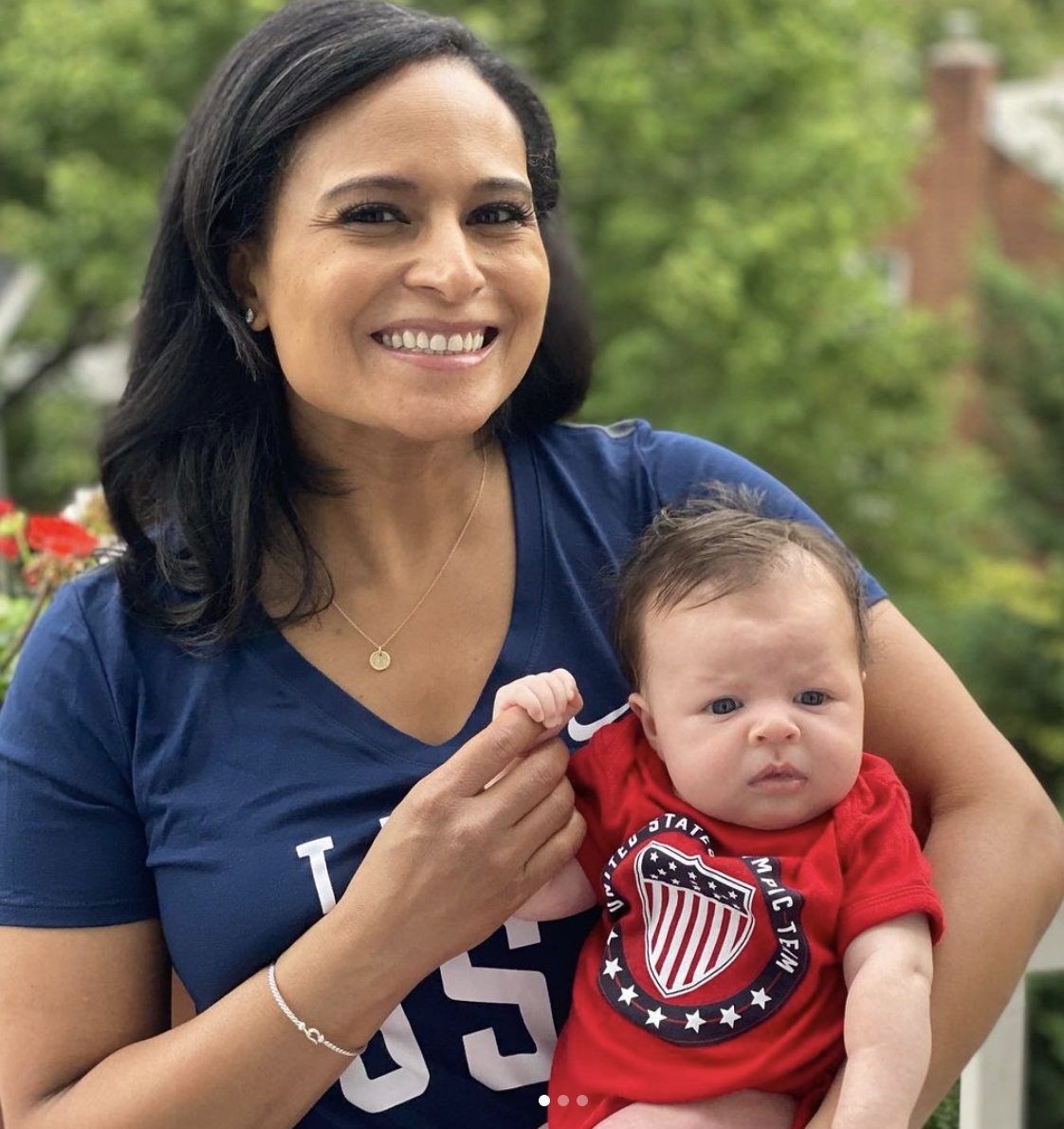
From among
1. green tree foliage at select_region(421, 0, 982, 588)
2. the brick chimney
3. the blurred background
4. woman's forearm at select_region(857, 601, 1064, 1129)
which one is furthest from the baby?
the brick chimney

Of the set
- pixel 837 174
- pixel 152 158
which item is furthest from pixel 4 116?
pixel 837 174

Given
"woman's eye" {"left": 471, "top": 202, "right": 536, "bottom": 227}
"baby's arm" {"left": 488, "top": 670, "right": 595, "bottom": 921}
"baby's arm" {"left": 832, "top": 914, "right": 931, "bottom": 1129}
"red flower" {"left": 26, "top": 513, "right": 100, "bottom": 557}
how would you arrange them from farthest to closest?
"red flower" {"left": 26, "top": 513, "right": 100, "bottom": 557}, "woman's eye" {"left": 471, "top": 202, "right": 536, "bottom": 227}, "baby's arm" {"left": 488, "top": 670, "right": 595, "bottom": 921}, "baby's arm" {"left": 832, "top": 914, "right": 931, "bottom": 1129}

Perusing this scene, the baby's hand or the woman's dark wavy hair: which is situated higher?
the woman's dark wavy hair

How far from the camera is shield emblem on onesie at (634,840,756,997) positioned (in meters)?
1.73

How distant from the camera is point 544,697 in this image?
1.80 metres

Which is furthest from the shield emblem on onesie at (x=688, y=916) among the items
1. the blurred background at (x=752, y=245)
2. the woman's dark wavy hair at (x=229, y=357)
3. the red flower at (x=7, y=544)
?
the blurred background at (x=752, y=245)

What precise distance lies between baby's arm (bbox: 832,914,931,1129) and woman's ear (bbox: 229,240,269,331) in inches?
43.2

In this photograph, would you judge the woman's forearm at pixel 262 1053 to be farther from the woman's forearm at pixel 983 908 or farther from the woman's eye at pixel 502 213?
the woman's eye at pixel 502 213

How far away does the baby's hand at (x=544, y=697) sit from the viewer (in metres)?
1.79

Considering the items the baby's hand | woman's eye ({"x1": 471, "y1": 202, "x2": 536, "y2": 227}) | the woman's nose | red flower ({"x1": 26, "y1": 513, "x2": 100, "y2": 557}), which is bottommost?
red flower ({"x1": 26, "y1": 513, "x2": 100, "y2": 557})

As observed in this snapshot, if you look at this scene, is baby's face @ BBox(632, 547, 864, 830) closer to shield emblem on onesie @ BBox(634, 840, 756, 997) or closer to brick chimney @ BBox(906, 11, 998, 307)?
shield emblem on onesie @ BBox(634, 840, 756, 997)

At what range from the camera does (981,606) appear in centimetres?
1167

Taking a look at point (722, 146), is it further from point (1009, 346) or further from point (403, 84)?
point (403, 84)

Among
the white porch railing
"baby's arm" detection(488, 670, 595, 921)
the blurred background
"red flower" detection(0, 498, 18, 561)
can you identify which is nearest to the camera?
"baby's arm" detection(488, 670, 595, 921)
